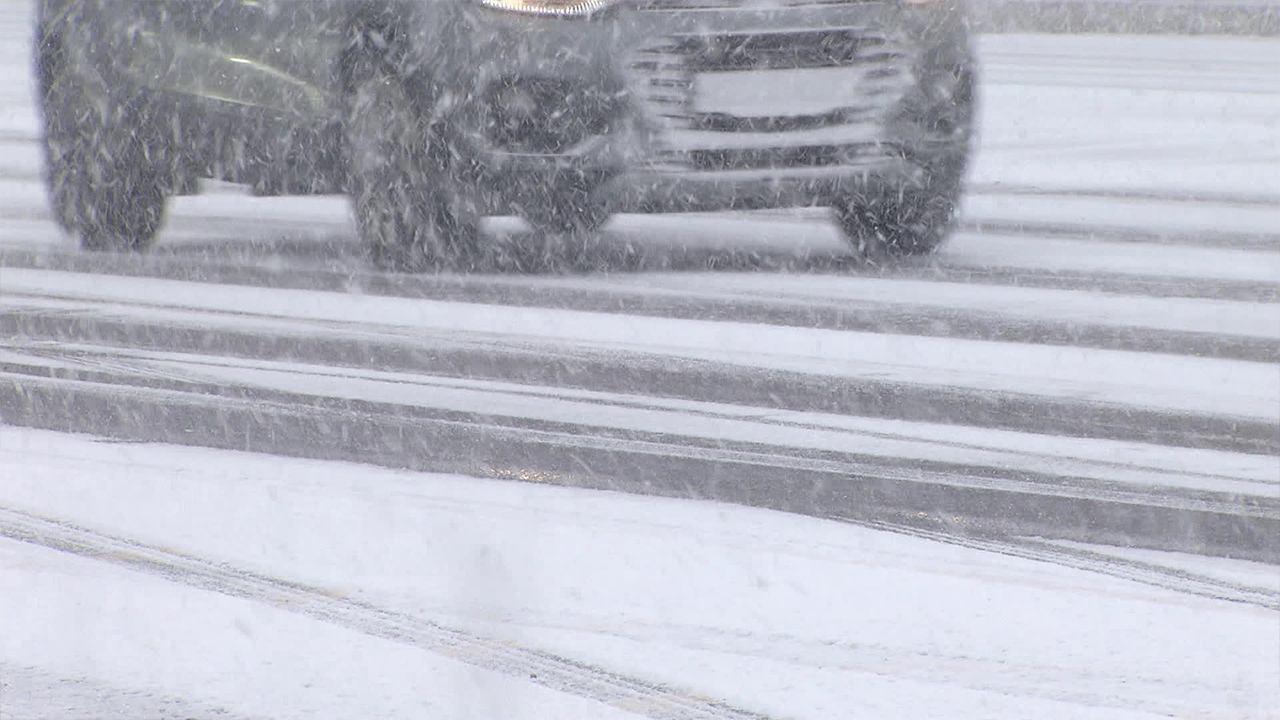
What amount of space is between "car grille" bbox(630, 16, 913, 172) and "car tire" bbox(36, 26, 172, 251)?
2.47 metres

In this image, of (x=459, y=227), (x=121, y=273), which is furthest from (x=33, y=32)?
(x=459, y=227)

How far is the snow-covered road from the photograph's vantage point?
11.6ft

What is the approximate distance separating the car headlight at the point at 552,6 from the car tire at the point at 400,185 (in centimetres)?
52

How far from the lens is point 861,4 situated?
25.4 feet

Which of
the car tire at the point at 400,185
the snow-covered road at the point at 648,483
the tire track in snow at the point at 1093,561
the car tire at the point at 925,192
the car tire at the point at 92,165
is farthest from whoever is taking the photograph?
the car tire at the point at 92,165

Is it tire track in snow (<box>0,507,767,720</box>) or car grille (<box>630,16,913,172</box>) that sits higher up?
car grille (<box>630,16,913,172</box>)

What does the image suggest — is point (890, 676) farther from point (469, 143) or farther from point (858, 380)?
point (469, 143)

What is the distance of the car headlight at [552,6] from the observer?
742 centimetres

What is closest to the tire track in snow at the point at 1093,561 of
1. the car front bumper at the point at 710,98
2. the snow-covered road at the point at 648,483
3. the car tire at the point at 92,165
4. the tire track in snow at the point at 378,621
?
the snow-covered road at the point at 648,483

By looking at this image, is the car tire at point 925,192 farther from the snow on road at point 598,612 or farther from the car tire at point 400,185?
the snow on road at point 598,612

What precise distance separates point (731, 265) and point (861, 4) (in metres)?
1.18

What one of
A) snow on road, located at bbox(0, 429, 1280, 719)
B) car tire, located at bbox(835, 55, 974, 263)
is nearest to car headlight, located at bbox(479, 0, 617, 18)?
car tire, located at bbox(835, 55, 974, 263)

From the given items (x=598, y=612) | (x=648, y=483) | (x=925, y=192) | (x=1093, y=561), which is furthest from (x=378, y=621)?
(x=925, y=192)

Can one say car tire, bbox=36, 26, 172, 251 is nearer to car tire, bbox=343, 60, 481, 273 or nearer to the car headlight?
car tire, bbox=343, 60, 481, 273
